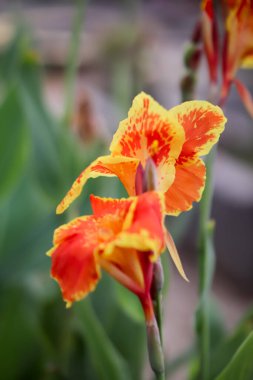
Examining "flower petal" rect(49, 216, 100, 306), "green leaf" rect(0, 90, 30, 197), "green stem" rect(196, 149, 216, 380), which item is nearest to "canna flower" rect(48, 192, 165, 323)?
"flower petal" rect(49, 216, 100, 306)

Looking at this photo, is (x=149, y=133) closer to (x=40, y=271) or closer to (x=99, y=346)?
(x=99, y=346)

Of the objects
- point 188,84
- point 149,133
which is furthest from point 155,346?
point 188,84

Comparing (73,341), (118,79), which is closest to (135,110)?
(73,341)

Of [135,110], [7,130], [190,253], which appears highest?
[135,110]

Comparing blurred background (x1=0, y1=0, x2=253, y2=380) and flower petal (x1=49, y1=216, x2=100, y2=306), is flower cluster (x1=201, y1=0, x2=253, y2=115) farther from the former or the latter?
flower petal (x1=49, y1=216, x2=100, y2=306)

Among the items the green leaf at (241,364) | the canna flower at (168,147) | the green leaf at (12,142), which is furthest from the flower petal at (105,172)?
the green leaf at (12,142)

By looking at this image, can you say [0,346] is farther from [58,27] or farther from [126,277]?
[58,27]
